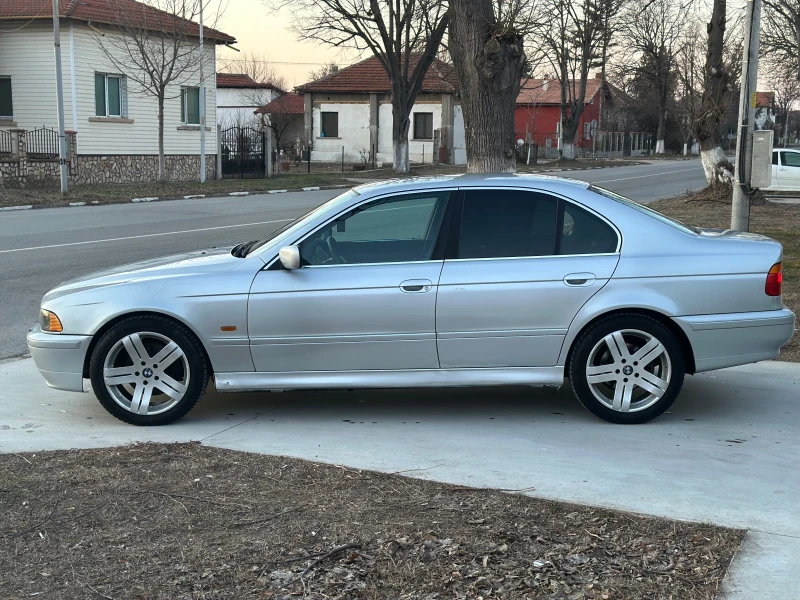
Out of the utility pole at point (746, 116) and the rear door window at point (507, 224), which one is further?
the utility pole at point (746, 116)

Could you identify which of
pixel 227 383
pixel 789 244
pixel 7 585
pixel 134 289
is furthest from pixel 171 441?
pixel 789 244

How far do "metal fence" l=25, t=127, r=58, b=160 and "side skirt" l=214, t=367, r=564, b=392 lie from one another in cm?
2691

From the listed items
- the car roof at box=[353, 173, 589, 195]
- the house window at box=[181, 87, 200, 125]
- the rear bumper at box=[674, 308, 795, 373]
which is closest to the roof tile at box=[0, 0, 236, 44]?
the house window at box=[181, 87, 200, 125]

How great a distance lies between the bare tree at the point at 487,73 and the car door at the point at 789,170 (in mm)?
18625

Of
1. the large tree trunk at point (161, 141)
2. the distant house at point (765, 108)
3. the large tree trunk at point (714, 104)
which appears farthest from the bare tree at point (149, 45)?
the distant house at point (765, 108)

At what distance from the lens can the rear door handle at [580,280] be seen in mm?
5766

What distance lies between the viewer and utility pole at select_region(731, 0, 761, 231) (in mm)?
10258

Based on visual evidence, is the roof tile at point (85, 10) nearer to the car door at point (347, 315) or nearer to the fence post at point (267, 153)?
the fence post at point (267, 153)

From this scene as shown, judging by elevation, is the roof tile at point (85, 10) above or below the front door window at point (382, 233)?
above

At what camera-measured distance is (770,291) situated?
5.86 m

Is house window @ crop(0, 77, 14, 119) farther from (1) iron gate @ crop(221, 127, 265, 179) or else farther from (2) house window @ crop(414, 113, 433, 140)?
(2) house window @ crop(414, 113, 433, 140)

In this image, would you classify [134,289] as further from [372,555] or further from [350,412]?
[372,555]

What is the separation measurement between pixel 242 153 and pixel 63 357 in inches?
1277

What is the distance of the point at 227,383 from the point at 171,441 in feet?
1.73
